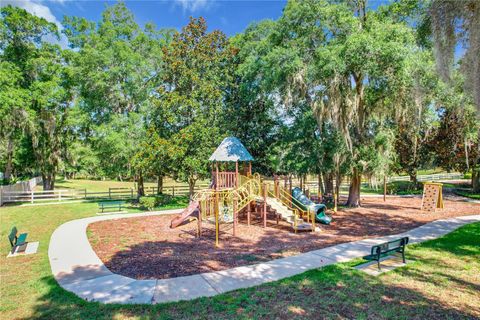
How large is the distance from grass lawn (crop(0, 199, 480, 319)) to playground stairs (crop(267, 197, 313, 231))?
4.44m

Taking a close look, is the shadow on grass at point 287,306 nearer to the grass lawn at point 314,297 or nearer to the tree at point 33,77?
the grass lawn at point 314,297

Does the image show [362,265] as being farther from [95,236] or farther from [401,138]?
[401,138]

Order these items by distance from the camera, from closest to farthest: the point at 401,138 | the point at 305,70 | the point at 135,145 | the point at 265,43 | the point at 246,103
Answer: the point at 305,70, the point at 265,43, the point at 135,145, the point at 246,103, the point at 401,138

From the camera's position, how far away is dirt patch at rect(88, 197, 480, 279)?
7547mm

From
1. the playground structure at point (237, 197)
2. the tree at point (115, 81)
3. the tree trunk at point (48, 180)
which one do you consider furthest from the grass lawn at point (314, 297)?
the tree trunk at point (48, 180)

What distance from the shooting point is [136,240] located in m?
10.4

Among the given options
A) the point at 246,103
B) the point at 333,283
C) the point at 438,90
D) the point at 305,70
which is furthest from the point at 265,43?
the point at 333,283

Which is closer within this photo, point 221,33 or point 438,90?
point 438,90

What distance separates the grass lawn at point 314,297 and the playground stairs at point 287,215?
14.6 feet

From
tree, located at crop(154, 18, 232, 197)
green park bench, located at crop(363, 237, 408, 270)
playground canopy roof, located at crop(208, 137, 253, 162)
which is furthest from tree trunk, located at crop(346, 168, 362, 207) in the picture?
green park bench, located at crop(363, 237, 408, 270)

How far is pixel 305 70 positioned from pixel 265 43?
409cm

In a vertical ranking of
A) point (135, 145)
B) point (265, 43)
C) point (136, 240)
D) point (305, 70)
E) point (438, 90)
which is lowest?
point (136, 240)

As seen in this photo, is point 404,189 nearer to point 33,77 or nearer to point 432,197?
point 432,197

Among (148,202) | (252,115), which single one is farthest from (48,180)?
(252,115)
